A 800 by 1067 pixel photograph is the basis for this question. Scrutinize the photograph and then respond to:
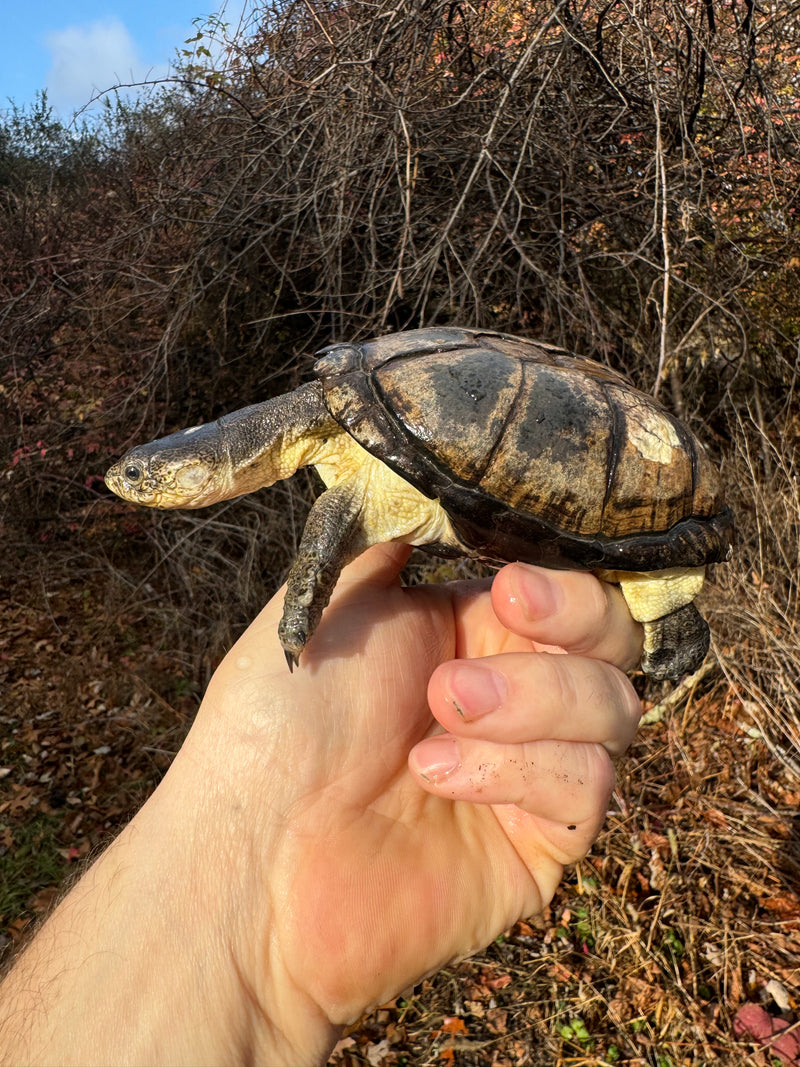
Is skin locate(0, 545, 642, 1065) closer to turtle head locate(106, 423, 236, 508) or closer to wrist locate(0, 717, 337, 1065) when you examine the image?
wrist locate(0, 717, 337, 1065)

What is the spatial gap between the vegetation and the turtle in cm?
140

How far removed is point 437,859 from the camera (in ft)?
5.71

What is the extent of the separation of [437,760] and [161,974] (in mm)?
771

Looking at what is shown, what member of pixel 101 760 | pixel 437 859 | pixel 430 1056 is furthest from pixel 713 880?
pixel 101 760

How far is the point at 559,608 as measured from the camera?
1787 millimetres

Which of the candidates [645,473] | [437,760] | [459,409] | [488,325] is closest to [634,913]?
[437,760]

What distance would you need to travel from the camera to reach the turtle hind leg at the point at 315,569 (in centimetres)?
161

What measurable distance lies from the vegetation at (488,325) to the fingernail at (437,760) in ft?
6.68

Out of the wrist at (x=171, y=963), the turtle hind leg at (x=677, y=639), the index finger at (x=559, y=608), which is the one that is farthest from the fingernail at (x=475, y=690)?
the turtle hind leg at (x=677, y=639)

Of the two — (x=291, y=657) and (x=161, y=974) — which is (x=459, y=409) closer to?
(x=291, y=657)

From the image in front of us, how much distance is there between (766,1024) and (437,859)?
6.59 ft

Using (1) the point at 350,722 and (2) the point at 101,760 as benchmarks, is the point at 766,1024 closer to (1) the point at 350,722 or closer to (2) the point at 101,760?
(1) the point at 350,722

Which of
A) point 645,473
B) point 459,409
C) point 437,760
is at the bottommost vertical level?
point 437,760

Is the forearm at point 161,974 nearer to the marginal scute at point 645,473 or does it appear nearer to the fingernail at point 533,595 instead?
the fingernail at point 533,595
